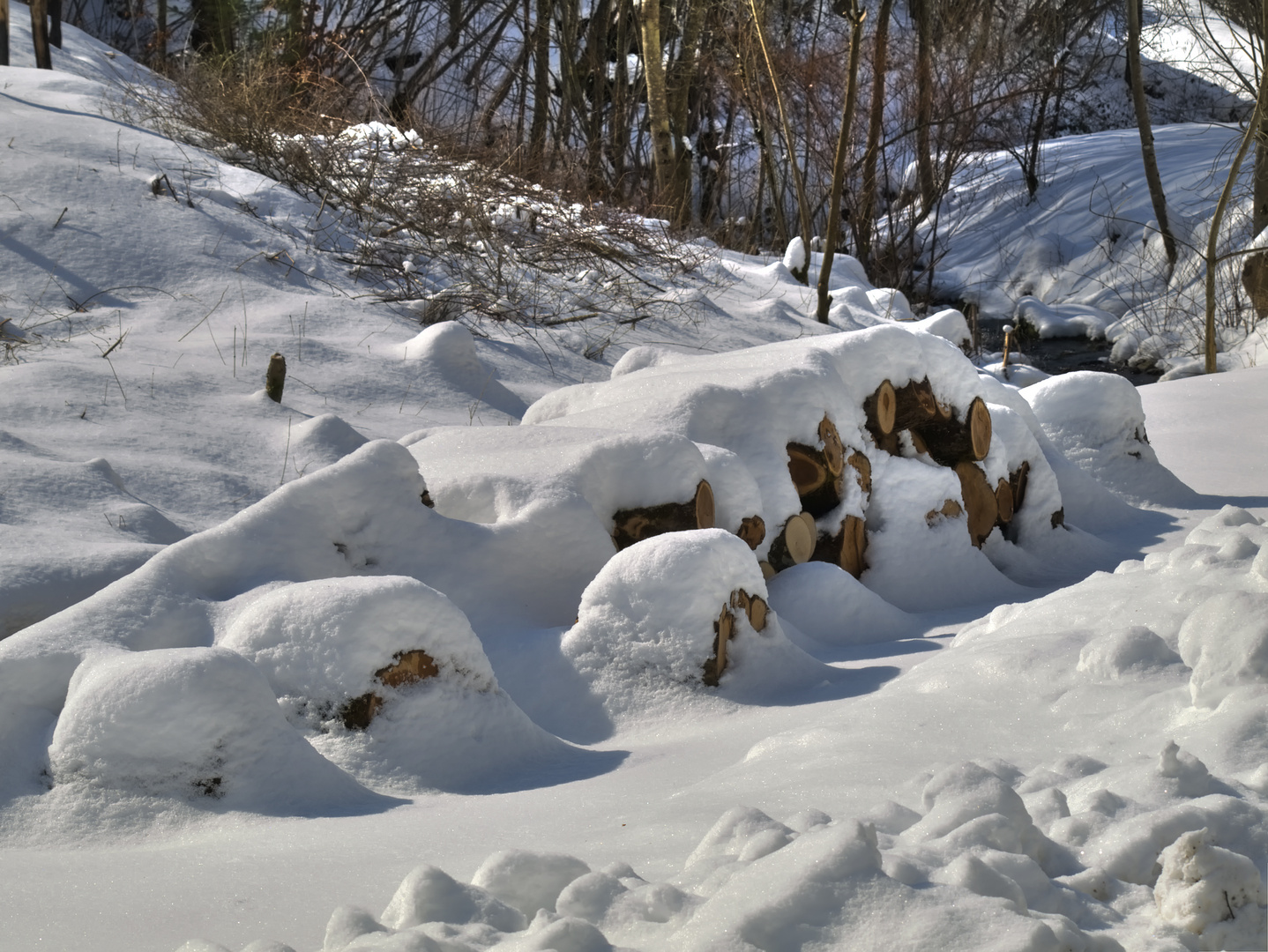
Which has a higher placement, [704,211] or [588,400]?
[704,211]

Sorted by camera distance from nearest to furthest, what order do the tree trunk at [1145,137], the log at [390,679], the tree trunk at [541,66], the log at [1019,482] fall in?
the log at [390,679]
the log at [1019,482]
the tree trunk at [1145,137]
the tree trunk at [541,66]

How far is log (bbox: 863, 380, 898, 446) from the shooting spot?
11.8 feet

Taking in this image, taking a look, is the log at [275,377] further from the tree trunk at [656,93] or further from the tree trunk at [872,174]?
the tree trunk at [872,174]

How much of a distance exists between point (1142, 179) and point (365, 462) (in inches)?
560

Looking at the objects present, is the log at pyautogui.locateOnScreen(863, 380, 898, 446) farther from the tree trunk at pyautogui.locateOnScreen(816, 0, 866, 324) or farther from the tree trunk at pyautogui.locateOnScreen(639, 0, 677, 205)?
the tree trunk at pyautogui.locateOnScreen(639, 0, 677, 205)

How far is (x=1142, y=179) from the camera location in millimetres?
14234

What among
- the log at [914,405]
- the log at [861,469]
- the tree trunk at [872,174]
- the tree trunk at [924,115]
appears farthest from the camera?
the tree trunk at [924,115]

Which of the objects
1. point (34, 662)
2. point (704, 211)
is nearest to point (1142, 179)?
point (704, 211)

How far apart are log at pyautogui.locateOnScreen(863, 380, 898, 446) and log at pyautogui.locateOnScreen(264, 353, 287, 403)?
2.01 meters

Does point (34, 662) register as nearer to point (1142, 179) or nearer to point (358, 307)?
point (358, 307)

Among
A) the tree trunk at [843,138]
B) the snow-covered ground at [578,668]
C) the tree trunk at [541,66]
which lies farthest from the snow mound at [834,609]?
the tree trunk at [541,66]

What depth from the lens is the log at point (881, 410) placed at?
358 centimetres

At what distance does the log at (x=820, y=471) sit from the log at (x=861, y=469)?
8 centimetres

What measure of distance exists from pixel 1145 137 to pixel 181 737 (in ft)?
42.5
